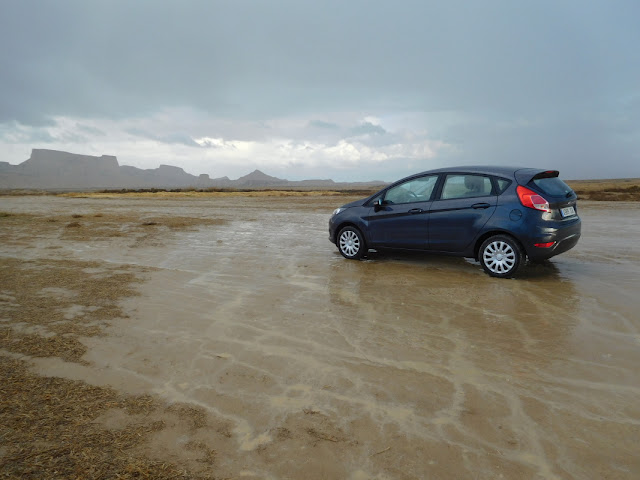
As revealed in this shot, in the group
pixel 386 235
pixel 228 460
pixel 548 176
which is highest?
pixel 548 176

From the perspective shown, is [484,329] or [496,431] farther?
[484,329]

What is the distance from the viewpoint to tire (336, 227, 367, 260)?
28.2 feet

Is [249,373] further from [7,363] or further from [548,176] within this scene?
[548,176]

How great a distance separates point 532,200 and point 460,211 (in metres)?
1.12

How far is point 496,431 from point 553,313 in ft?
9.62

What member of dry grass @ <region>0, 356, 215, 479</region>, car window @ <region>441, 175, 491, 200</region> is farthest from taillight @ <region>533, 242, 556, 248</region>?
dry grass @ <region>0, 356, 215, 479</region>

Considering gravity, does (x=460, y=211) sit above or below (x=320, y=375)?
above

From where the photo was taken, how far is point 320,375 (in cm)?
351

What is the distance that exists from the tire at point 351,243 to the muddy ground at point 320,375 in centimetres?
147

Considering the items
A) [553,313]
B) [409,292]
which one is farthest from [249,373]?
[553,313]

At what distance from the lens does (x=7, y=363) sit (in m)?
3.70

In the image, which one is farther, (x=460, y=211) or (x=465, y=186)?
(x=465, y=186)

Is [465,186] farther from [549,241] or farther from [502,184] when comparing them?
[549,241]

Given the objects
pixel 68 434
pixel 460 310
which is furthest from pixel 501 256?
pixel 68 434
